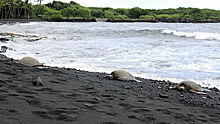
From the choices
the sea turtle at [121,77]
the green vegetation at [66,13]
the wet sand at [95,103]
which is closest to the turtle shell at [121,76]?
the sea turtle at [121,77]

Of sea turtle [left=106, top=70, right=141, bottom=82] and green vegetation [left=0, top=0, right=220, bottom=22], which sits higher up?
green vegetation [left=0, top=0, right=220, bottom=22]

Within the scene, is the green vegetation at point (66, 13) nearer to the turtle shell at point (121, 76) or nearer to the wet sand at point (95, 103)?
the turtle shell at point (121, 76)

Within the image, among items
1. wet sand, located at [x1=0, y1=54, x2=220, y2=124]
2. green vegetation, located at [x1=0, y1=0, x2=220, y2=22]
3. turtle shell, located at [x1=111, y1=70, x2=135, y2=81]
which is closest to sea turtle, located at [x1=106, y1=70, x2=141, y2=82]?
turtle shell, located at [x1=111, y1=70, x2=135, y2=81]

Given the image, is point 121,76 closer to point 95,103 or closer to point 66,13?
point 95,103

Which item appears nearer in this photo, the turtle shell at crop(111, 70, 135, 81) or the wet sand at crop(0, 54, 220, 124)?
the wet sand at crop(0, 54, 220, 124)

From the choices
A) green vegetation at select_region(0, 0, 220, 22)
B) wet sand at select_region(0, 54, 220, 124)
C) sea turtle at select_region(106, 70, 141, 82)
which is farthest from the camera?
green vegetation at select_region(0, 0, 220, 22)

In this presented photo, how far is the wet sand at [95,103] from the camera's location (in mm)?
3855

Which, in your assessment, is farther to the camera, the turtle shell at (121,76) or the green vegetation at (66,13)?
the green vegetation at (66,13)

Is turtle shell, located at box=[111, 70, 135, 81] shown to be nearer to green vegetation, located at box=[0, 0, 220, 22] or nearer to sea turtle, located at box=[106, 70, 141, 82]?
sea turtle, located at box=[106, 70, 141, 82]

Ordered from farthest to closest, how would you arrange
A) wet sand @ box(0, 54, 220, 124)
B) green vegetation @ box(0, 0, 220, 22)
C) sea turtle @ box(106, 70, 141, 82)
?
green vegetation @ box(0, 0, 220, 22)
sea turtle @ box(106, 70, 141, 82)
wet sand @ box(0, 54, 220, 124)

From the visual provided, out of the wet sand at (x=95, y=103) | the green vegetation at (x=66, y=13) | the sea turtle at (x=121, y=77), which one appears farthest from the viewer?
the green vegetation at (x=66, y=13)

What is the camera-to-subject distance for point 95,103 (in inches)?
186

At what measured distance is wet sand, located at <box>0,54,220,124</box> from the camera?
3.86 m

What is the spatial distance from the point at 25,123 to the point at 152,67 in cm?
716
